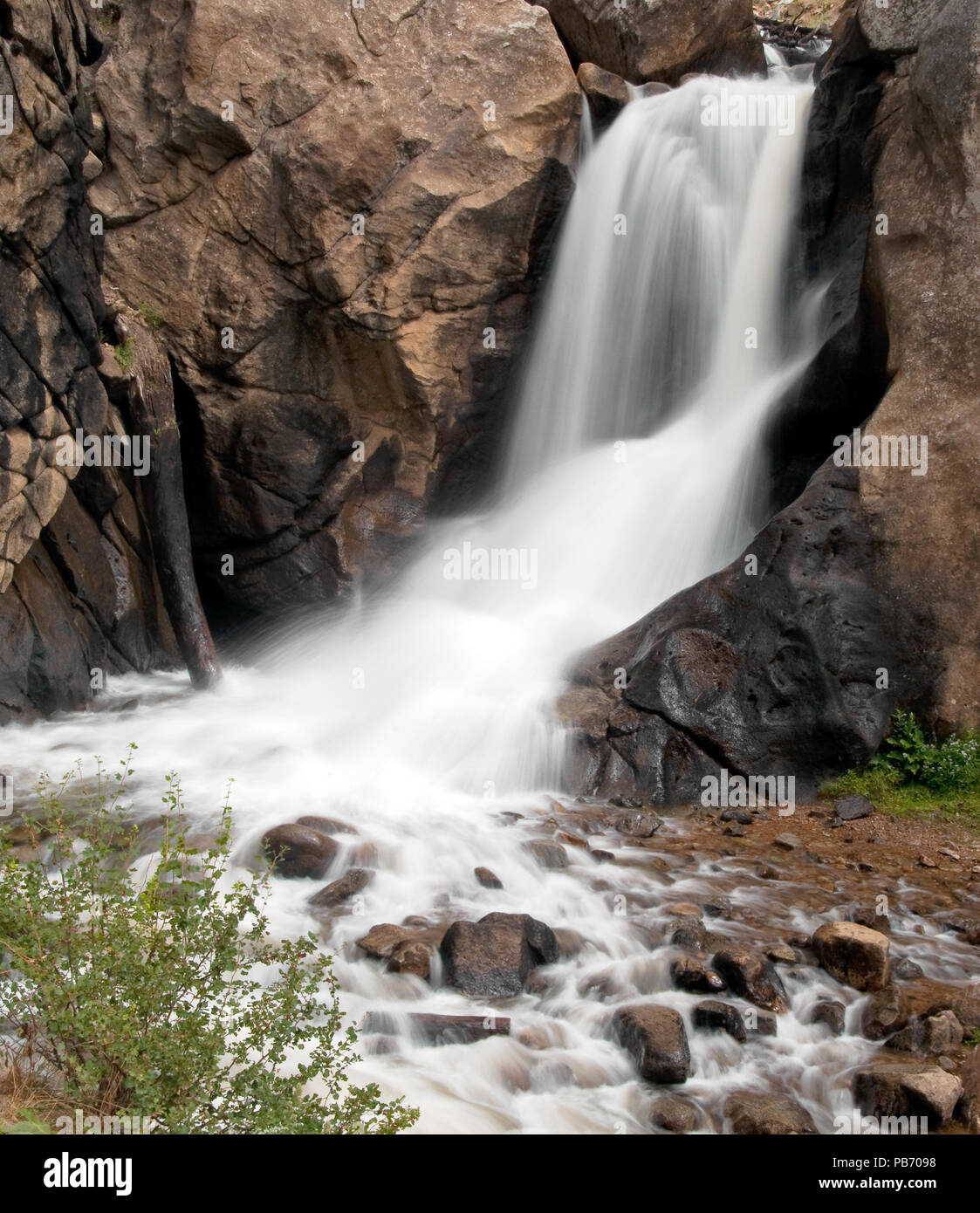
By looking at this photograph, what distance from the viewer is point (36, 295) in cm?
952

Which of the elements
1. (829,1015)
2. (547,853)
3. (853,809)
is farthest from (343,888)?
(853,809)

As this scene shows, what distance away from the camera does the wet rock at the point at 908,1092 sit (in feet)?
15.0

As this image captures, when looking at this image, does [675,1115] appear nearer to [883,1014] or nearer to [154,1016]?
[883,1014]

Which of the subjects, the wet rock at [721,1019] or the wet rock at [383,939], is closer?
the wet rock at [721,1019]

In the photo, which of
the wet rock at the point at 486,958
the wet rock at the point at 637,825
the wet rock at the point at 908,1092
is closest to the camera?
the wet rock at the point at 908,1092

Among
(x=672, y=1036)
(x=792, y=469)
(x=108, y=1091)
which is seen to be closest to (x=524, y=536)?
(x=792, y=469)

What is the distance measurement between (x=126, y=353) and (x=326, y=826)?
6216mm

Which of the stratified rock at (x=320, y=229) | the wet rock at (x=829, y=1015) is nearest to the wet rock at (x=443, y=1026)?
the wet rock at (x=829, y=1015)

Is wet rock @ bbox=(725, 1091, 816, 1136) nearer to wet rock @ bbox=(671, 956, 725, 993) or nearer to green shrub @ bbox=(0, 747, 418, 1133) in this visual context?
wet rock @ bbox=(671, 956, 725, 993)

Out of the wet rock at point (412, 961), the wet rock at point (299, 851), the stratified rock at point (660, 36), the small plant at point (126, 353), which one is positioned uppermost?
the stratified rock at point (660, 36)

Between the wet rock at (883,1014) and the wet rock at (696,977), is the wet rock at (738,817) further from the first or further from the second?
the wet rock at (883,1014)

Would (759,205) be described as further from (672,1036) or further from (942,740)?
(672,1036)

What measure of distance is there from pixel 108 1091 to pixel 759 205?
12183mm

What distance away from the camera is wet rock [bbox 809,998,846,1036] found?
5441 millimetres
